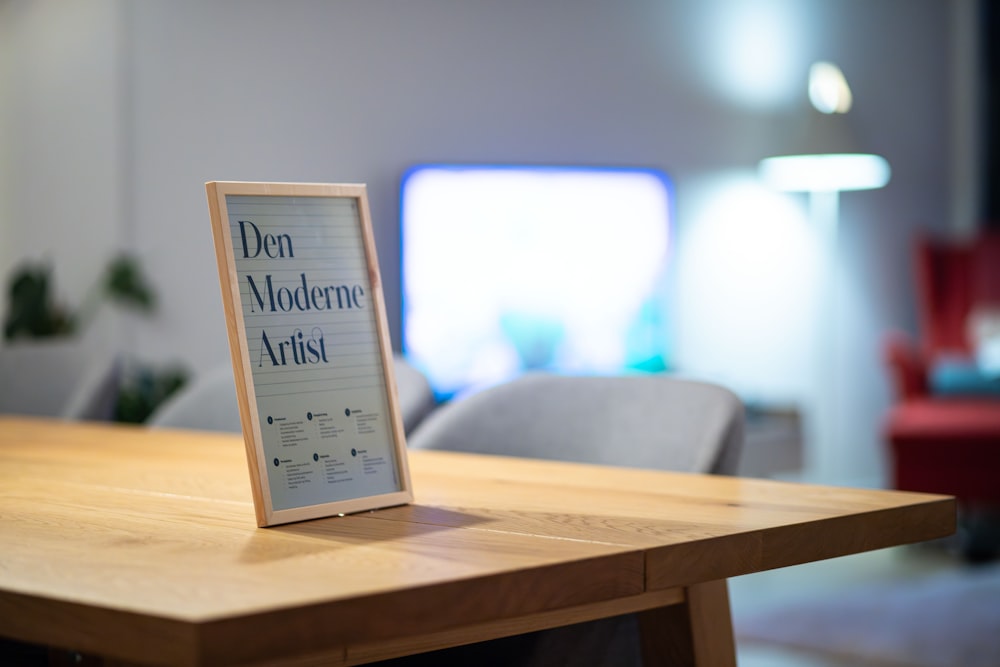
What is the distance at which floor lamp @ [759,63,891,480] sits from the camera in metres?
4.69

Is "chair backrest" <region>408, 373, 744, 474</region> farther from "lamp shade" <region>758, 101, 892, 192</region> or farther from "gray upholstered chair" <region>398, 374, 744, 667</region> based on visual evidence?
"lamp shade" <region>758, 101, 892, 192</region>

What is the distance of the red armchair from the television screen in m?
0.98

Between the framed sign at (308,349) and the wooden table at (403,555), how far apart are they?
1.4 inches

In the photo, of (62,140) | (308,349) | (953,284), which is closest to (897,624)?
(308,349)

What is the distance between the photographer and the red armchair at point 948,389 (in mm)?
3928

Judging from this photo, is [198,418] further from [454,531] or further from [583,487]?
[454,531]

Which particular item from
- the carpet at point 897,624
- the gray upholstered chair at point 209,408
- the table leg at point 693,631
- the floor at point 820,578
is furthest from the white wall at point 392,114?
the table leg at point 693,631

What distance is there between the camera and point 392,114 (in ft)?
13.5

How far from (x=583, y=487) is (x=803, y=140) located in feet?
13.0

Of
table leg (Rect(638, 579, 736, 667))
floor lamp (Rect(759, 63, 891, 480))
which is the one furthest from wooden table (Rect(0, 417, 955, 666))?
floor lamp (Rect(759, 63, 891, 480))

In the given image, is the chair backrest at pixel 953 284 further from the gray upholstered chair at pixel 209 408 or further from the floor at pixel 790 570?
the gray upholstered chair at pixel 209 408

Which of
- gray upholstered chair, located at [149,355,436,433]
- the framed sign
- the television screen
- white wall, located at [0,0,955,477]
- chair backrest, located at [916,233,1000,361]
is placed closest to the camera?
the framed sign

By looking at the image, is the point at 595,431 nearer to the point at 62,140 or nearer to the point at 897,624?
the point at 897,624

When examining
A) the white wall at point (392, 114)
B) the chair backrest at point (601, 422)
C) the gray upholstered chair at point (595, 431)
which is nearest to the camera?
the gray upholstered chair at point (595, 431)
